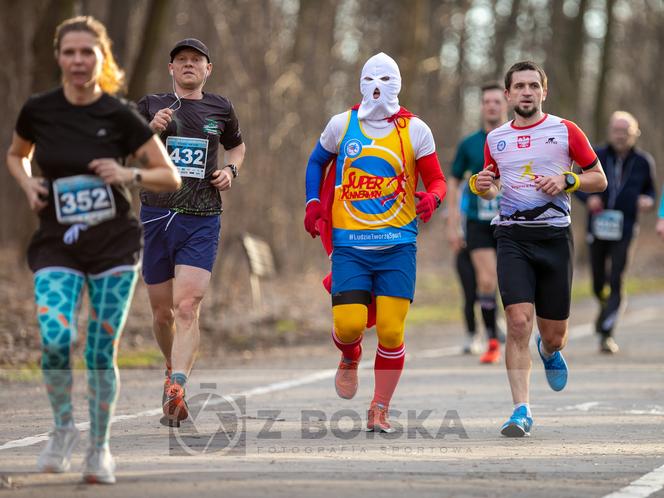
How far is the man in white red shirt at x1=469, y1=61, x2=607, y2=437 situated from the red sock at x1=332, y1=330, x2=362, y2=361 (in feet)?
3.19

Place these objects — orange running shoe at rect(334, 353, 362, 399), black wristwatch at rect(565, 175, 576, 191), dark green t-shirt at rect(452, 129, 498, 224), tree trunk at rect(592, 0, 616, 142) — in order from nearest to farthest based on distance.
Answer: black wristwatch at rect(565, 175, 576, 191) < orange running shoe at rect(334, 353, 362, 399) < dark green t-shirt at rect(452, 129, 498, 224) < tree trunk at rect(592, 0, 616, 142)

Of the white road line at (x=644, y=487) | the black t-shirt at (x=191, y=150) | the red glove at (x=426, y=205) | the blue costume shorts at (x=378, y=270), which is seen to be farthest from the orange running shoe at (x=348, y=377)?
the white road line at (x=644, y=487)

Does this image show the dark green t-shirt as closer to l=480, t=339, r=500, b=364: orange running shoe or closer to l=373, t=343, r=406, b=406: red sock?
l=480, t=339, r=500, b=364: orange running shoe

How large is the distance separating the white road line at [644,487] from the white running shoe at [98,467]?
233 centimetres

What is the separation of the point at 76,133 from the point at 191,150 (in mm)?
2365

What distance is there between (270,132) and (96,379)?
1744 cm

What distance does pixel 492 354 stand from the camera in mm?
13609

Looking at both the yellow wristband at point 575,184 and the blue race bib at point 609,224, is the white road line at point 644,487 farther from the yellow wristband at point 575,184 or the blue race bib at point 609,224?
the blue race bib at point 609,224

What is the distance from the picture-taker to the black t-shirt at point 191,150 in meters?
8.71

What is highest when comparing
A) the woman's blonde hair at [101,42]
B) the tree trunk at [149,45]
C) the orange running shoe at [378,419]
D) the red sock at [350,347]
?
the tree trunk at [149,45]

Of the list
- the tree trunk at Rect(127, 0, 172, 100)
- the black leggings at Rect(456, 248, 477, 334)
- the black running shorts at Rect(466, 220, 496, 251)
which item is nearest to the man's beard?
the black running shorts at Rect(466, 220, 496, 251)

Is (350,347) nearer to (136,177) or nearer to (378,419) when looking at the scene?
(378,419)

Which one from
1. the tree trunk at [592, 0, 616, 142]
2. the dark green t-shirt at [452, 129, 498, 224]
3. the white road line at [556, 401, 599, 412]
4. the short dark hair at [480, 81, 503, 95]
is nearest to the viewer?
the white road line at [556, 401, 599, 412]

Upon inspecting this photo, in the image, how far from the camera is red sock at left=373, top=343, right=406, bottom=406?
27.9 feet
